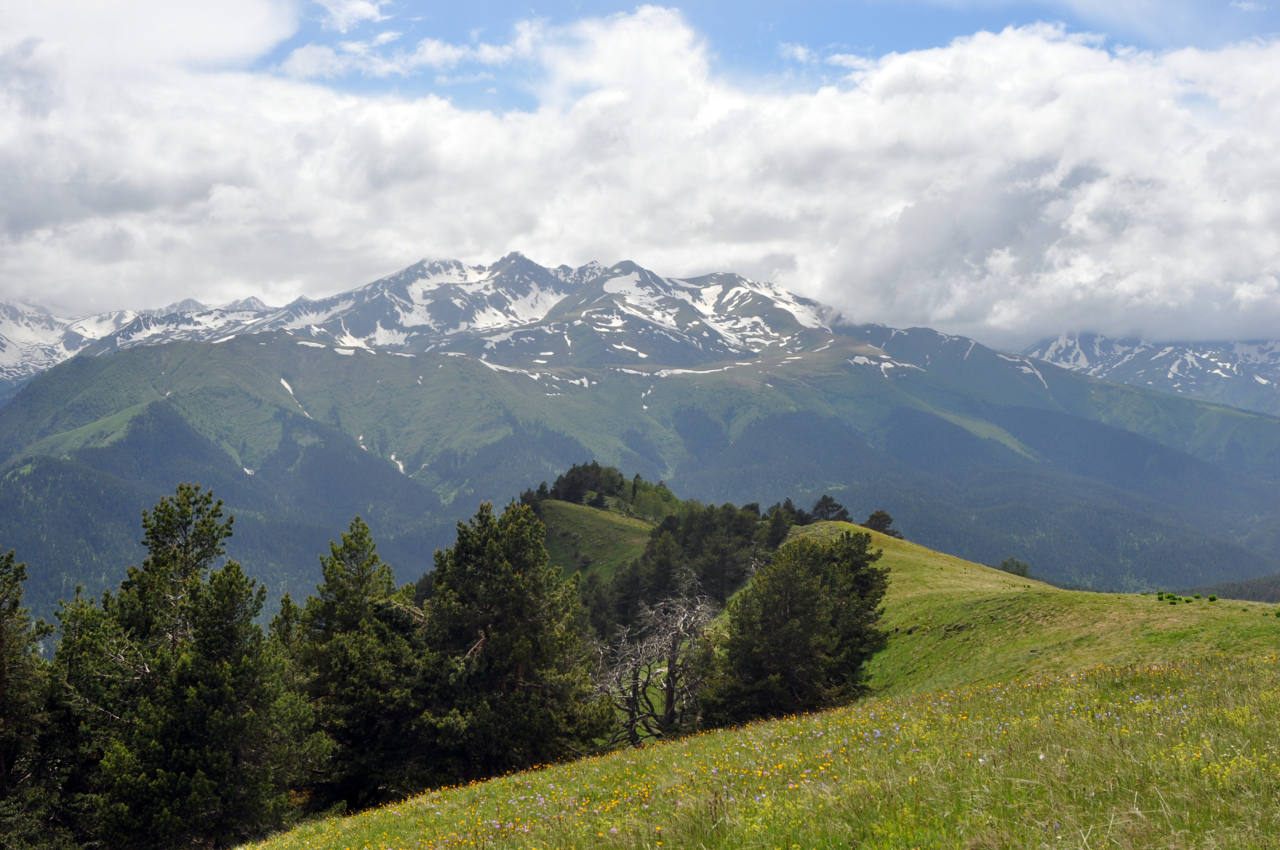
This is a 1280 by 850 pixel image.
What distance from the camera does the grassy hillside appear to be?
7477 millimetres

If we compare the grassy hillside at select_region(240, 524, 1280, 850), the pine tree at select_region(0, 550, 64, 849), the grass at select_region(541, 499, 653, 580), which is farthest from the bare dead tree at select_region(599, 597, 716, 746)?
the grass at select_region(541, 499, 653, 580)

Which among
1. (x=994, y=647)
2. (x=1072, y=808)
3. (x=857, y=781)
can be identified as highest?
(x=1072, y=808)

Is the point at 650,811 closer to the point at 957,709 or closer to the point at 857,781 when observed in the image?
the point at 857,781

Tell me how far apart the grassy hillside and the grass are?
4351 inches

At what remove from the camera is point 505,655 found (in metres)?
34.5

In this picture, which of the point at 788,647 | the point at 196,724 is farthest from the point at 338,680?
the point at 788,647

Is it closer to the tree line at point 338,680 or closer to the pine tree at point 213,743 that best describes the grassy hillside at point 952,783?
the pine tree at point 213,743

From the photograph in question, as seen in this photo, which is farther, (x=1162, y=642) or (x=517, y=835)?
(x=1162, y=642)

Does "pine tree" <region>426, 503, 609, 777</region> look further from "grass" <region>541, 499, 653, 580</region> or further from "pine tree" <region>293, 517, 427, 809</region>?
"grass" <region>541, 499, 653, 580</region>

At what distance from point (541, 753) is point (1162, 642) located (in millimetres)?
27129

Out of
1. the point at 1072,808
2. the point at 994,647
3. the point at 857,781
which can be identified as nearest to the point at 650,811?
the point at 857,781

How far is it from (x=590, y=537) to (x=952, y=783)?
137 m

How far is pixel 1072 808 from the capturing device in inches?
304

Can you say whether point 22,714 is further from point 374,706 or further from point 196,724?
point 374,706
